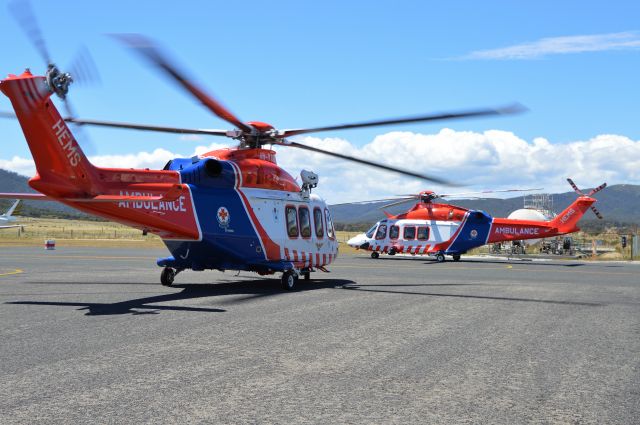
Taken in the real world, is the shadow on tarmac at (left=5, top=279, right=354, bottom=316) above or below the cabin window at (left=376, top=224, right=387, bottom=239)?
below

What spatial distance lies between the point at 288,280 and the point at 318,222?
3.48 m

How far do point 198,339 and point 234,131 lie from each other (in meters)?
8.39

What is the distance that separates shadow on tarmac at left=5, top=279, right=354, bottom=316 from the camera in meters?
12.6

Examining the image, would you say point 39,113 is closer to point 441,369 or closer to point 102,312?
point 102,312

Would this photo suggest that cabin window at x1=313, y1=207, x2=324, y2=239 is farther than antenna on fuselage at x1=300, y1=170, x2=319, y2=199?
Yes

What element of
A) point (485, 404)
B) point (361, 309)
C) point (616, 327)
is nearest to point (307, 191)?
point (361, 309)

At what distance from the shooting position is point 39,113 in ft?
38.9

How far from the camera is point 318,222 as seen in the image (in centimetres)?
2062

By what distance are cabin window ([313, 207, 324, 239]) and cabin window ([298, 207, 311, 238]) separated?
389 mm

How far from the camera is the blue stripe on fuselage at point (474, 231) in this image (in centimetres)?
3784

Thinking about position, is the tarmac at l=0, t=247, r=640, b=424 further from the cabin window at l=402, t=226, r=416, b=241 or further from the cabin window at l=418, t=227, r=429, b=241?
the cabin window at l=402, t=226, r=416, b=241

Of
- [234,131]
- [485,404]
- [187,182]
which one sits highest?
[234,131]

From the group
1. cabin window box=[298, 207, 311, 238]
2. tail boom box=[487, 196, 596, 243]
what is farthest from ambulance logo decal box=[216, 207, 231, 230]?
tail boom box=[487, 196, 596, 243]

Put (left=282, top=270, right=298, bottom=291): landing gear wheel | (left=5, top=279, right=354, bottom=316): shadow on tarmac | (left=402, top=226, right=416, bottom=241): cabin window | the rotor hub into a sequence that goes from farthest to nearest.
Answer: (left=402, top=226, right=416, bottom=241): cabin window < (left=282, top=270, right=298, bottom=291): landing gear wheel < (left=5, top=279, right=354, bottom=316): shadow on tarmac < the rotor hub
